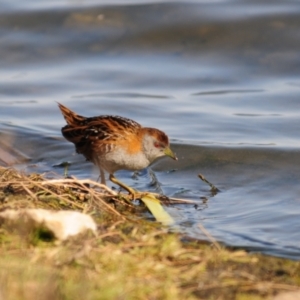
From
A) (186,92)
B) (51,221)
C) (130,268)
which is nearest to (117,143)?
(51,221)

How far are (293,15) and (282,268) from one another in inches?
388

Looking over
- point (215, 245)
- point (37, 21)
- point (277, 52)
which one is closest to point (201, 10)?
point (277, 52)

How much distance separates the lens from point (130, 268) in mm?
4875

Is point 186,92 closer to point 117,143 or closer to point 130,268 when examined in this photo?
point 117,143

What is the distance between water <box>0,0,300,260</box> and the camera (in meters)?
8.44

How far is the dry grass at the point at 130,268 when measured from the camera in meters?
4.18

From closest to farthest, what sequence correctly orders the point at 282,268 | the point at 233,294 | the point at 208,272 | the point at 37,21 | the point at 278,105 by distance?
the point at 233,294 < the point at 208,272 < the point at 282,268 < the point at 278,105 < the point at 37,21

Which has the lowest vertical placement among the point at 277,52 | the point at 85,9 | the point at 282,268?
the point at 282,268

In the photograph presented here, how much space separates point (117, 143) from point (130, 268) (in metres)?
3.18

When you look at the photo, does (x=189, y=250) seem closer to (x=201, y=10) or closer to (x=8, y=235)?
(x=8, y=235)

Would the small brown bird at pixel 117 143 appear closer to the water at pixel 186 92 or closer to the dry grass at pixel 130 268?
the water at pixel 186 92

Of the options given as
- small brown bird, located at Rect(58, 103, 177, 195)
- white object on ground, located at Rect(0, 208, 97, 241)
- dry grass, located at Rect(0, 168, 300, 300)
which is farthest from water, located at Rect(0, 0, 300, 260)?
white object on ground, located at Rect(0, 208, 97, 241)

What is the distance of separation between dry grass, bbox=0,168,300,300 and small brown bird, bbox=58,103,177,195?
1.66m

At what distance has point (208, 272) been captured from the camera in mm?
5051
